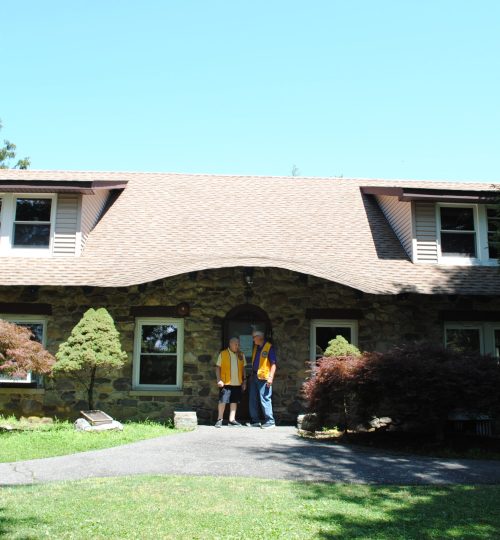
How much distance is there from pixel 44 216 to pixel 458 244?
376 inches

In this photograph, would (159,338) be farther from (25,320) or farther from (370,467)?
(370,467)

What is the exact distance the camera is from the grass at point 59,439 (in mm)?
7910

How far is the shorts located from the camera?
432 inches

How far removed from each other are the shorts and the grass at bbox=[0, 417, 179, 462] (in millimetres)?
1141

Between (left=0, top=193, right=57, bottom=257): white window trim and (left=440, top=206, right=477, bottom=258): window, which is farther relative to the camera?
(left=440, top=206, right=477, bottom=258): window

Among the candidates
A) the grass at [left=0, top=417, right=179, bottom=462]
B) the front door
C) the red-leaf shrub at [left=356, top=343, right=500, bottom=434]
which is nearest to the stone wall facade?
the front door

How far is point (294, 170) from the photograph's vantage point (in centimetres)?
4356

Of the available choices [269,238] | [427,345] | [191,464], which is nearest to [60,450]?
[191,464]

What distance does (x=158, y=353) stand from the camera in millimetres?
12203

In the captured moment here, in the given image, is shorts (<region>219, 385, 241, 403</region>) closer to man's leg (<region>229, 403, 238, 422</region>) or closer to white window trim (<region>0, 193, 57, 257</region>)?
man's leg (<region>229, 403, 238, 422</region>)

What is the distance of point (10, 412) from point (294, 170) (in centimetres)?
3442

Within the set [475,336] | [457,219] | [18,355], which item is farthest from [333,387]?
[457,219]

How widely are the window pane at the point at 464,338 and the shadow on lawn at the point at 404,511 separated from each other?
6660 mm

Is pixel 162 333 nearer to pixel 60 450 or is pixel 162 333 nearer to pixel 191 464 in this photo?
pixel 60 450
